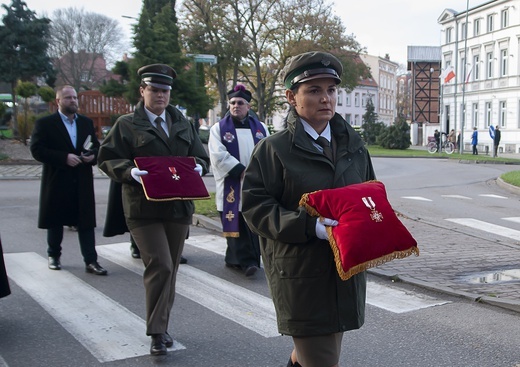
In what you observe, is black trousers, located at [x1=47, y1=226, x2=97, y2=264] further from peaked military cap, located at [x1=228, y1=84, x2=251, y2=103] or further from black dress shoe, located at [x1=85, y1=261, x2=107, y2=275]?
peaked military cap, located at [x1=228, y1=84, x2=251, y2=103]

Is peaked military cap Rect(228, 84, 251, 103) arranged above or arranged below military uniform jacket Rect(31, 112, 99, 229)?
above

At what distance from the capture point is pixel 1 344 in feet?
16.1

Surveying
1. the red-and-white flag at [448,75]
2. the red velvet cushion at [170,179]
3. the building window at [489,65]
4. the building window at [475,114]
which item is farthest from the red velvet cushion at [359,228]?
the building window at [475,114]

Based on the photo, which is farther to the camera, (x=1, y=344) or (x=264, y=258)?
(x=1, y=344)

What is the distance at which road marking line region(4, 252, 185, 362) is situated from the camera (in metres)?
4.83

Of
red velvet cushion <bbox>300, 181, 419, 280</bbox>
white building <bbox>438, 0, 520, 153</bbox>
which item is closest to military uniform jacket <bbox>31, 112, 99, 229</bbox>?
red velvet cushion <bbox>300, 181, 419, 280</bbox>

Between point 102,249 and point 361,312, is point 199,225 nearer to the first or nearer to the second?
point 102,249

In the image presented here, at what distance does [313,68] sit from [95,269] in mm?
4884

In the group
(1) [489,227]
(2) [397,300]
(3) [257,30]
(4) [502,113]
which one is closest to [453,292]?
(2) [397,300]

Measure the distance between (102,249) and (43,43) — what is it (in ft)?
88.2

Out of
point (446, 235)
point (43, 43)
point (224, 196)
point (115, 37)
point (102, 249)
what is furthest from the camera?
point (115, 37)

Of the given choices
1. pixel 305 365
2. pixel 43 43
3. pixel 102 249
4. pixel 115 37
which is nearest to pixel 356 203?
pixel 305 365

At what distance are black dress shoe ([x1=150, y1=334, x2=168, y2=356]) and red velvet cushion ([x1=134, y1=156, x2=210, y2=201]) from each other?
1.00 m

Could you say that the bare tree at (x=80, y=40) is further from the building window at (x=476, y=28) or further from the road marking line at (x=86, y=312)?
the road marking line at (x=86, y=312)
